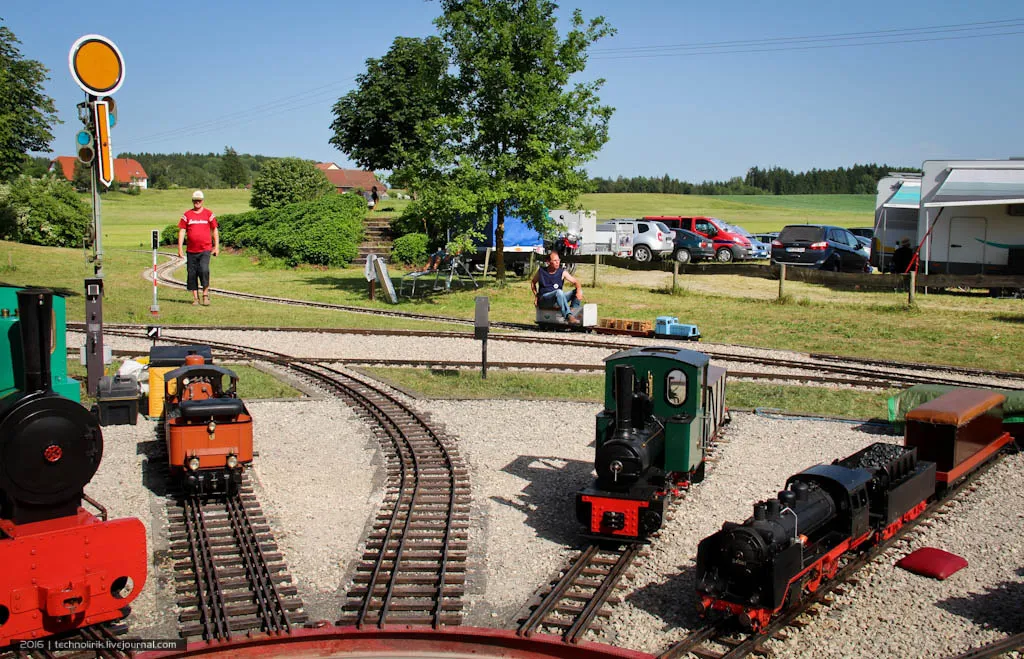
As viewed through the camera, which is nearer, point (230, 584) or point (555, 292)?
point (230, 584)

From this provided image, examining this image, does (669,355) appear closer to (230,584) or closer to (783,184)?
(230,584)

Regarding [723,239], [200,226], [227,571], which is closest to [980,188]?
[723,239]

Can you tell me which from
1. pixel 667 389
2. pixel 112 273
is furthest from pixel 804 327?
pixel 112 273

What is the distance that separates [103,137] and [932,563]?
489 inches

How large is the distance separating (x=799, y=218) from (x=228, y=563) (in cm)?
8106

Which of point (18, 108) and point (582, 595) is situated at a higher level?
point (18, 108)

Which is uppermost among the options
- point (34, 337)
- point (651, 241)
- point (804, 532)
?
point (651, 241)

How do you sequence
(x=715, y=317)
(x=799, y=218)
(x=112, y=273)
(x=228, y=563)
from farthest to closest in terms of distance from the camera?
(x=799, y=218) < (x=112, y=273) < (x=715, y=317) < (x=228, y=563)

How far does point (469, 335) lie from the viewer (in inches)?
869

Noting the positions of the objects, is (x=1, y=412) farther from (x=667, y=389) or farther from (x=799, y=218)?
(x=799, y=218)

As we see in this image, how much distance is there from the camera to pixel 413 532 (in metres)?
10.1

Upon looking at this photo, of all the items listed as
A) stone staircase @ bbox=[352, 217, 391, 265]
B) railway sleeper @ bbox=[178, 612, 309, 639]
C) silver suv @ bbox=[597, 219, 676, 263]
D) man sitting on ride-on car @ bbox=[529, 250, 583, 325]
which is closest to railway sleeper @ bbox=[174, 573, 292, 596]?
railway sleeper @ bbox=[178, 612, 309, 639]

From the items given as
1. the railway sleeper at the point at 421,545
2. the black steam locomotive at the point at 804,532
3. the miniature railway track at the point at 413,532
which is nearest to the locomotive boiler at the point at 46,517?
the miniature railway track at the point at 413,532

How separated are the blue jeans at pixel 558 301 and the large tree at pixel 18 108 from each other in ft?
43.9
